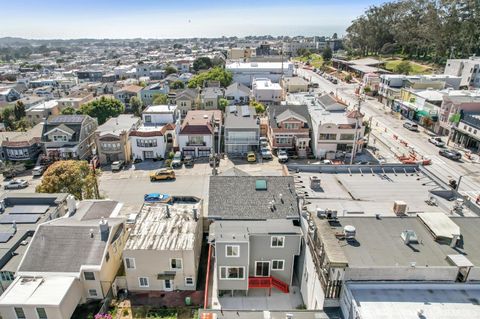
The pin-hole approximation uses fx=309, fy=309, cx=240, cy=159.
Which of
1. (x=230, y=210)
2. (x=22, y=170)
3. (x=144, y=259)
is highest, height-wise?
(x=230, y=210)

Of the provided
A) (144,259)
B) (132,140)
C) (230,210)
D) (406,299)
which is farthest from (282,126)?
(406,299)

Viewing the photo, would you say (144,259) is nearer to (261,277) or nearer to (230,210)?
(230,210)

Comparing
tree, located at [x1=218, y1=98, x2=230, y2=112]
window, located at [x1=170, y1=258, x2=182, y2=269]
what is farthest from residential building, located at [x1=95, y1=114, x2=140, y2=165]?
window, located at [x1=170, y1=258, x2=182, y2=269]

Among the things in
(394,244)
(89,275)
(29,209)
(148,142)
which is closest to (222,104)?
(148,142)

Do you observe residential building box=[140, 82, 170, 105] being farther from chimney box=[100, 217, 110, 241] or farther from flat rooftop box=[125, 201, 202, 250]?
chimney box=[100, 217, 110, 241]

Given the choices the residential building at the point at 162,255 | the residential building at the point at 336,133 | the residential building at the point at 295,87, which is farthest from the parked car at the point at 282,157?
the residential building at the point at 295,87
